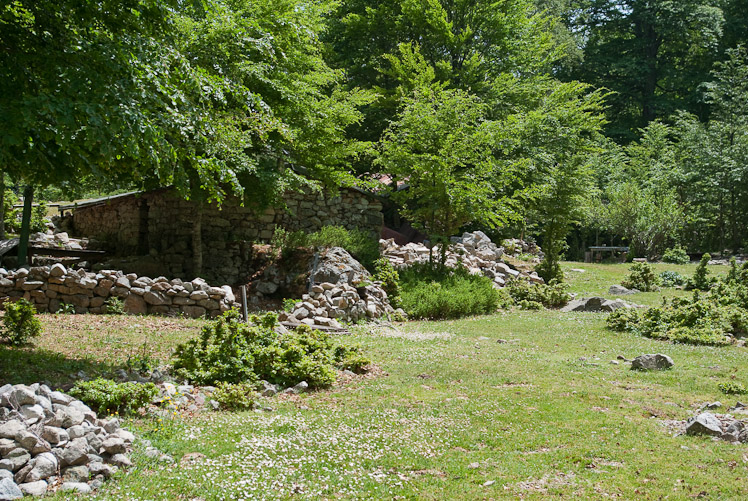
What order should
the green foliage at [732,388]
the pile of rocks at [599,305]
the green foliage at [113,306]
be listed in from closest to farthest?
the green foliage at [732,388]
the green foliage at [113,306]
the pile of rocks at [599,305]

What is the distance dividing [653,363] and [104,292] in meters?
9.89

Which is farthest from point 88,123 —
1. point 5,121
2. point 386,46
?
point 386,46

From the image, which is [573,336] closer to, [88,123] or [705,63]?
[88,123]

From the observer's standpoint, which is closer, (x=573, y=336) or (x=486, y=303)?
(x=573, y=336)

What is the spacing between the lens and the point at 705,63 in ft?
142

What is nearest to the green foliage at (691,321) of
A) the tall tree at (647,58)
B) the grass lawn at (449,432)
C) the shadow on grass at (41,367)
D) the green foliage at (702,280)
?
A: the grass lawn at (449,432)

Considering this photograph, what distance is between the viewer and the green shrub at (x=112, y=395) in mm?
5836

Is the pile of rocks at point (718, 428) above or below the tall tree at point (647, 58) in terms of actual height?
below

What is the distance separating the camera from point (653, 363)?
9359 mm

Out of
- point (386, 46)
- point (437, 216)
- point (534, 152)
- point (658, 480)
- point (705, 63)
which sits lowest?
point (658, 480)

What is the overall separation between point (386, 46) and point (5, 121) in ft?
79.0

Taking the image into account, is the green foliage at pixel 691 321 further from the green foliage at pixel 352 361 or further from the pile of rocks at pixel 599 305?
the green foliage at pixel 352 361

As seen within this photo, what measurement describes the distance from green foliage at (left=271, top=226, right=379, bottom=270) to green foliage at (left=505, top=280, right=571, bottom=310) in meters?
4.19

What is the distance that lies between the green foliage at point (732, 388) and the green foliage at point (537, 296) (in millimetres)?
8399
